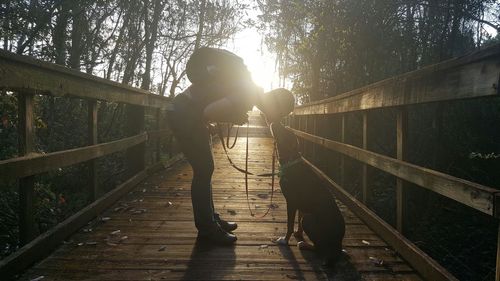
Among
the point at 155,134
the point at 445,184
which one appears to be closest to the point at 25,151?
the point at 445,184

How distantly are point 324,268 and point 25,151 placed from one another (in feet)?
7.02

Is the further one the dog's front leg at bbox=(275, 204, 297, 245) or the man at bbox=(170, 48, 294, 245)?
the dog's front leg at bbox=(275, 204, 297, 245)

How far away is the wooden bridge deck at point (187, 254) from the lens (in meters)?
2.62

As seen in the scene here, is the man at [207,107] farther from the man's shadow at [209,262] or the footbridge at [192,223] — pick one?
the footbridge at [192,223]

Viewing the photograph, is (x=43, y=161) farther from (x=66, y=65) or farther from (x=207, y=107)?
(x=66, y=65)

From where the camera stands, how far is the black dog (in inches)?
112

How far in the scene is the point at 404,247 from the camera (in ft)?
9.57

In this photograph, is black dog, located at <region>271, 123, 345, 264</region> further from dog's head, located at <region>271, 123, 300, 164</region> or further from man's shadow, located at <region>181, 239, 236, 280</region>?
man's shadow, located at <region>181, 239, 236, 280</region>

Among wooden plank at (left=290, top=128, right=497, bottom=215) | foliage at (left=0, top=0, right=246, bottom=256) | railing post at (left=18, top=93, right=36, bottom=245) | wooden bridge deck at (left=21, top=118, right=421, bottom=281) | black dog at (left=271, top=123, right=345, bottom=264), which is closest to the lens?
wooden plank at (left=290, top=128, right=497, bottom=215)

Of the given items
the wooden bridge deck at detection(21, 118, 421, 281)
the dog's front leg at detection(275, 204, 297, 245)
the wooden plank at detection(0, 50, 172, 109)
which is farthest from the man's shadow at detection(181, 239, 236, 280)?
the wooden plank at detection(0, 50, 172, 109)

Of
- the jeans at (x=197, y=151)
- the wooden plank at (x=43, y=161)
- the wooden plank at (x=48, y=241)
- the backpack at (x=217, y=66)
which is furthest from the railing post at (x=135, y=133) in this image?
the backpack at (x=217, y=66)

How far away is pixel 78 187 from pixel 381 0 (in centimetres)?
664

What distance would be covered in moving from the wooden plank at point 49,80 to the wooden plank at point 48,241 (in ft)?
3.35

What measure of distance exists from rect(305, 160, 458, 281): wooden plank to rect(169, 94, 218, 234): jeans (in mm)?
1447
